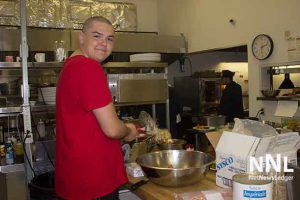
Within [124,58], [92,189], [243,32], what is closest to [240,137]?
[92,189]

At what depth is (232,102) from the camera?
4688 millimetres

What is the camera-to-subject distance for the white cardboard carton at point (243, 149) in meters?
Result: 1.23

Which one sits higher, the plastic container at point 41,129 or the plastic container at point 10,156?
the plastic container at point 41,129

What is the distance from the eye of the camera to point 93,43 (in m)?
1.48

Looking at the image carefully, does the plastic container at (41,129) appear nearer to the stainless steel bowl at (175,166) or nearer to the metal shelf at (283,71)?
the stainless steel bowl at (175,166)

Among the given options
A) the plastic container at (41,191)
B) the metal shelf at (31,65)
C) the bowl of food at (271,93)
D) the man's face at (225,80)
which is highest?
the metal shelf at (31,65)

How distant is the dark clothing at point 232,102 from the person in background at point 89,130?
3427mm

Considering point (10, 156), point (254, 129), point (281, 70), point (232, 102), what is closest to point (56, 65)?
point (10, 156)

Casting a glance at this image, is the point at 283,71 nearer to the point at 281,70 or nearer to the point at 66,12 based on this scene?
the point at 281,70

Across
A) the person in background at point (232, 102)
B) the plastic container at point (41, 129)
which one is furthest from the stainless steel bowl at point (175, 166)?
the person in background at point (232, 102)

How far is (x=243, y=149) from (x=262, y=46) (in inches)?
107

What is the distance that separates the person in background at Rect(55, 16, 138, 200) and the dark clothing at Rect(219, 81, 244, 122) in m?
3.43

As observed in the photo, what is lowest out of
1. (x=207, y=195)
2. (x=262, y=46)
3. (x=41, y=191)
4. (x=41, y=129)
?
(x=41, y=191)

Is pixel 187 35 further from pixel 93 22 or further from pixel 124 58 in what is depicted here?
pixel 93 22
